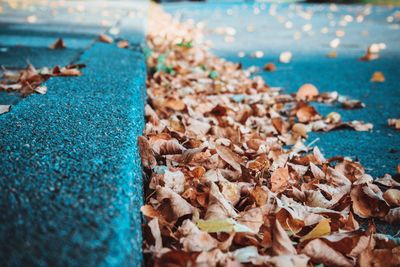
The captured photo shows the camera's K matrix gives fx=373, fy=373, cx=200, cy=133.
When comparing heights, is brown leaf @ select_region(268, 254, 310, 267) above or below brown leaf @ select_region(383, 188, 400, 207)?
above

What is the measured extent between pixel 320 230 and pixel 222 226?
0.31 meters

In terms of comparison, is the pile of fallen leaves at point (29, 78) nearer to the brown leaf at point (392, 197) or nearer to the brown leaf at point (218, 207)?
the brown leaf at point (218, 207)

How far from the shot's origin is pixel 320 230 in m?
1.16

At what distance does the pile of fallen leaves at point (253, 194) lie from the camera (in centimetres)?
107

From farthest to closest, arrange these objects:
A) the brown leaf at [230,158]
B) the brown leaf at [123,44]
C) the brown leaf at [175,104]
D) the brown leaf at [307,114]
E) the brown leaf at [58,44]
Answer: the brown leaf at [58,44]
the brown leaf at [123,44]
the brown leaf at [307,114]
the brown leaf at [175,104]
the brown leaf at [230,158]

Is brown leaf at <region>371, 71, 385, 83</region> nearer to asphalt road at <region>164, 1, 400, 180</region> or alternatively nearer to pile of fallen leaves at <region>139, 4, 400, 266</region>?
asphalt road at <region>164, 1, 400, 180</region>

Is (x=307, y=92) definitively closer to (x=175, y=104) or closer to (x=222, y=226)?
(x=175, y=104)

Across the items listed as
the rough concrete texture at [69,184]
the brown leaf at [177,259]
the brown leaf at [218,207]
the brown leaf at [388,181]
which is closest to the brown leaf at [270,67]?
the brown leaf at [388,181]

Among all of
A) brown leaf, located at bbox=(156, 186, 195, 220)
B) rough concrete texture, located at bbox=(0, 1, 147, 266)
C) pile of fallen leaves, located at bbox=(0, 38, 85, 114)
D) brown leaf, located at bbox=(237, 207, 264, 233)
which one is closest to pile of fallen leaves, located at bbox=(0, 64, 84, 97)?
pile of fallen leaves, located at bbox=(0, 38, 85, 114)

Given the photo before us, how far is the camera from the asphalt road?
2094mm

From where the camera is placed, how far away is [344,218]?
1.30m

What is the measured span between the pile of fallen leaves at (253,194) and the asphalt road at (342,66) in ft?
0.56

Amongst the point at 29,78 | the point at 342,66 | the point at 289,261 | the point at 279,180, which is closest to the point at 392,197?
the point at 279,180

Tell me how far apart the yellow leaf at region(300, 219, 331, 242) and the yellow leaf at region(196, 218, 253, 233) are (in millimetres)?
193
